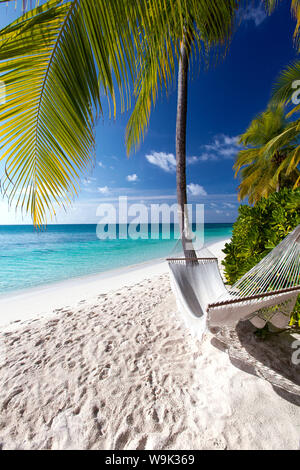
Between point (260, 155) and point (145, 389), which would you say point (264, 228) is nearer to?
point (145, 389)

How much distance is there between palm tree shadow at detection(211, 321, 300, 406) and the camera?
100cm

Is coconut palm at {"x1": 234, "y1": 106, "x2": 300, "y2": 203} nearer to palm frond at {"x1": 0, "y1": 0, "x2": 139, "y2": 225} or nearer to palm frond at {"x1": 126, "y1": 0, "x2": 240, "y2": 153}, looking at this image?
palm frond at {"x1": 126, "y1": 0, "x2": 240, "y2": 153}

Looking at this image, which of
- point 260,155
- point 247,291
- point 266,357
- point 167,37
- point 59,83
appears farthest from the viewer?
point 260,155

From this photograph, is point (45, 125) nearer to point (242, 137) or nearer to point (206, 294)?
point (206, 294)

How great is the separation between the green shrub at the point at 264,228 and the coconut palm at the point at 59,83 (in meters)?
1.40

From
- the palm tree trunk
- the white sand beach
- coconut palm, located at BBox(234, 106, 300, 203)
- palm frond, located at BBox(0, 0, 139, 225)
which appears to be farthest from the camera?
coconut palm, located at BBox(234, 106, 300, 203)

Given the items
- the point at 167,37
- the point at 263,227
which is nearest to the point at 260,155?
the point at 263,227

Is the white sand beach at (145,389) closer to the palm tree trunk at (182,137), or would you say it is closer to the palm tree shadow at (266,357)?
the palm tree shadow at (266,357)

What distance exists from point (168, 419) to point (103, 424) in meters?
0.31

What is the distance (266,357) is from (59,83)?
180 cm

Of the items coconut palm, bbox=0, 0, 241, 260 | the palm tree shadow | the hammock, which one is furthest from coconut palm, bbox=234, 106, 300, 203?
coconut palm, bbox=0, 0, 241, 260

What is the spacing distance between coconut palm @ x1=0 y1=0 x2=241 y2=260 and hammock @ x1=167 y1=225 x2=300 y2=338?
918mm

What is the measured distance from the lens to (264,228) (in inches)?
68.8

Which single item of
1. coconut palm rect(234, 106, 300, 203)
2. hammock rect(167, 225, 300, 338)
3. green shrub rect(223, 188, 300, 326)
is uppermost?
coconut palm rect(234, 106, 300, 203)
